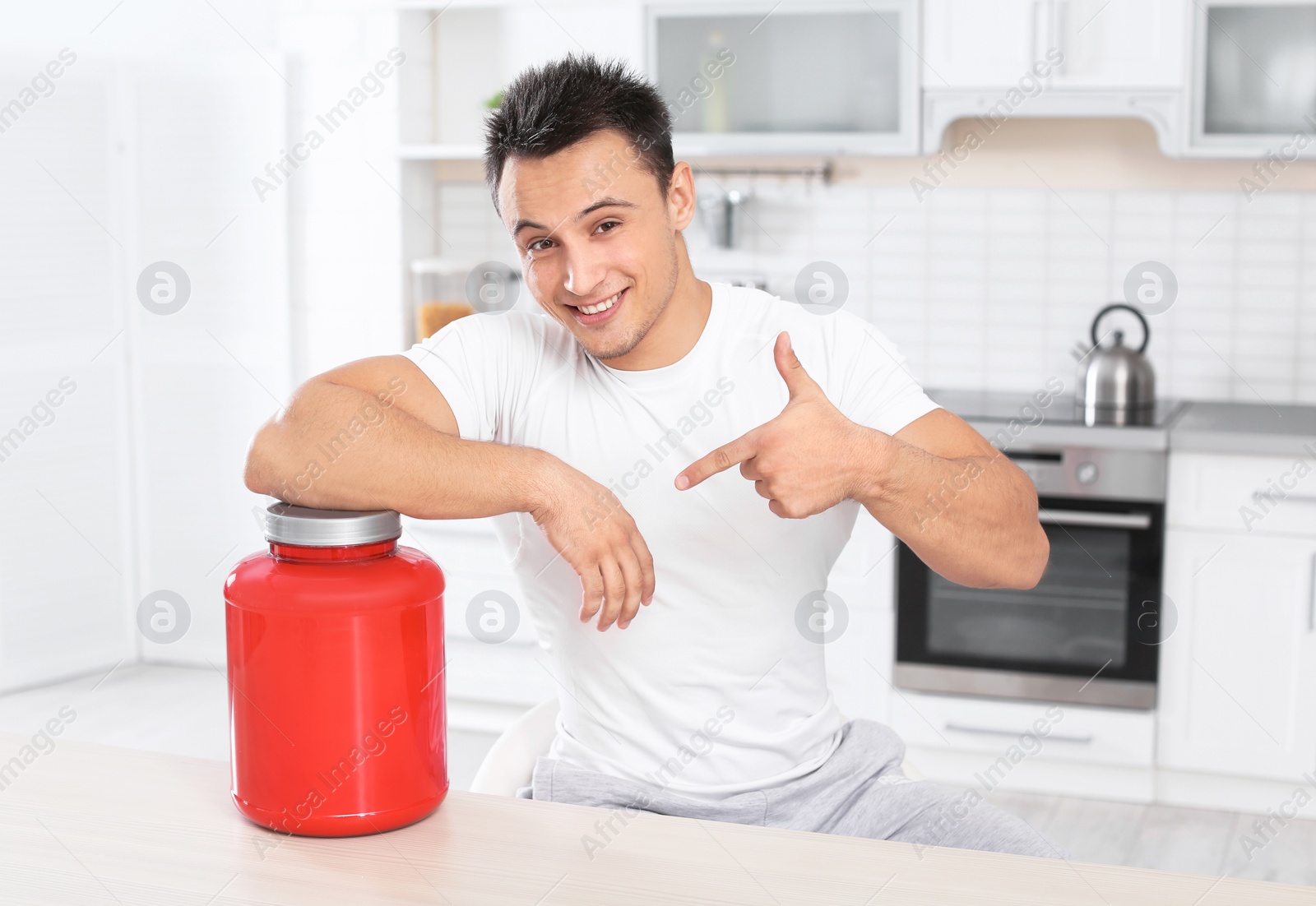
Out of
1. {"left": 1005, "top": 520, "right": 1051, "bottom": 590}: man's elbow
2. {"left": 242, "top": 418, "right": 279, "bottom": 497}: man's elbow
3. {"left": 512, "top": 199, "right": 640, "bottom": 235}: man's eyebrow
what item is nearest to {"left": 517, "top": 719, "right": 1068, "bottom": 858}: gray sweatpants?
{"left": 1005, "top": 520, "right": 1051, "bottom": 590}: man's elbow

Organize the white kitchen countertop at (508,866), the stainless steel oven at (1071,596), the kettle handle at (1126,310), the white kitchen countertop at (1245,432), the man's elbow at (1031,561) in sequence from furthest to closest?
the kettle handle at (1126,310) → the stainless steel oven at (1071,596) → the white kitchen countertop at (1245,432) → the man's elbow at (1031,561) → the white kitchen countertop at (508,866)

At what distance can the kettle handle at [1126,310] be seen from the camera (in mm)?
3231

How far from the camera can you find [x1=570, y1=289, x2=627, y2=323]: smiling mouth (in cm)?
152

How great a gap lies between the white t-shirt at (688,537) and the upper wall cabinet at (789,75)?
1.77 meters

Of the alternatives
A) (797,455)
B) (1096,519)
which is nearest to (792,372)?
(797,455)

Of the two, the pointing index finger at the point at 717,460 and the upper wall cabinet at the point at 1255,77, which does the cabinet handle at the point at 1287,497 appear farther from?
the pointing index finger at the point at 717,460

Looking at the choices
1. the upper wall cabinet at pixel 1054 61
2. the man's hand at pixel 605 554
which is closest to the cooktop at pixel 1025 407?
the upper wall cabinet at pixel 1054 61

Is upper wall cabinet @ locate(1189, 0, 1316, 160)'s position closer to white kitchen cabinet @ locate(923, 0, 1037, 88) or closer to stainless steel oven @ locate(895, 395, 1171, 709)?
white kitchen cabinet @ locate(923, 0, 1037, 88)

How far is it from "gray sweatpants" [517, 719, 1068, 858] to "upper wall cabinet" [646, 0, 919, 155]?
82.7 inches

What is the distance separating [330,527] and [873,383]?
2.53ft

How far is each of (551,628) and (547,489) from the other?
1.13ft

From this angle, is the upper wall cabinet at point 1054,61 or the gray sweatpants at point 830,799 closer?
the gray sweatpants at point 830,799

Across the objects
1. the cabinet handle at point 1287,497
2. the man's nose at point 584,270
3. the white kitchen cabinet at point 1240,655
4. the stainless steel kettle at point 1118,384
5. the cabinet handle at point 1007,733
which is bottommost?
the cabinet handle at point 1007,733

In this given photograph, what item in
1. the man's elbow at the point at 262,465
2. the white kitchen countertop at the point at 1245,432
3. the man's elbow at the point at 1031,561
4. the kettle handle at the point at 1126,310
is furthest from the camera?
the kettle handle at the point at 1126,310
